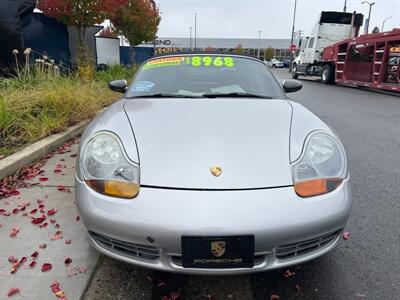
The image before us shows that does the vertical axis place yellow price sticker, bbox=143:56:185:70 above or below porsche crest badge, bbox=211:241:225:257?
above

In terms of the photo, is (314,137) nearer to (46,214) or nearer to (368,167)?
(46,214)

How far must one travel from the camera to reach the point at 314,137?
7.33 ft

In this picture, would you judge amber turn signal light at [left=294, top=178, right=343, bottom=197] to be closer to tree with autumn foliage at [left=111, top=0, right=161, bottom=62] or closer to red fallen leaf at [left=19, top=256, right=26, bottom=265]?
red fallen leaf at [left=19, top=256, right=26, bottom=265]

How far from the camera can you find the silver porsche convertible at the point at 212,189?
68.7 inches

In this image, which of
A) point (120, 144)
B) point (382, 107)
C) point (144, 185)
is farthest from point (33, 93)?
point (382, 107)

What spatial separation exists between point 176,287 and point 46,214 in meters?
1.42

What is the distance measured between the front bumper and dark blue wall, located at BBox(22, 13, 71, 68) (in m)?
10.5

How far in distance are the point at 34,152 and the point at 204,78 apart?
2.25m

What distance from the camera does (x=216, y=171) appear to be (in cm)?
192

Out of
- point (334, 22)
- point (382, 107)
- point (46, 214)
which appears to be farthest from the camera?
point (334, 22)

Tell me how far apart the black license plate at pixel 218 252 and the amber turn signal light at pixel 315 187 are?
1.29 ft

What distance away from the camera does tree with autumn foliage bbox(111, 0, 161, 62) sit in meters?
17.0

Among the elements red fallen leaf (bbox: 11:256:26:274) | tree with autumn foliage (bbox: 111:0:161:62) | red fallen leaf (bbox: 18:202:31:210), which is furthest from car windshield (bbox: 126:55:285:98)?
tree with autumn foliage (bbox: 111:0:161:62)

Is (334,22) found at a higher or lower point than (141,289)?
higher
